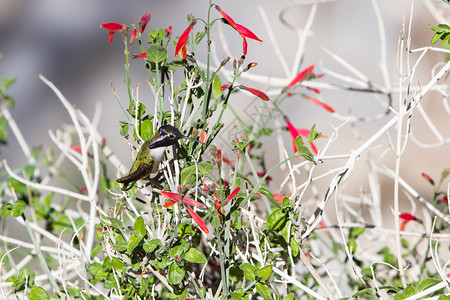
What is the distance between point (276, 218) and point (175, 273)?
0.77ft

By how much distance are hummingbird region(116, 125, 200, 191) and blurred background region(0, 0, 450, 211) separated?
3.18 metres

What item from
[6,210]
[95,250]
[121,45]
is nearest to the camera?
[6,210]

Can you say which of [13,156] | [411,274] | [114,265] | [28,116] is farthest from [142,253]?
[28,116]

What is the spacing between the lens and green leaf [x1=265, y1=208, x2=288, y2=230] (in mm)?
1122

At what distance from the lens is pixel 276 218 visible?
1.12 metres

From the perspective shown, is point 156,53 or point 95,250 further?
point 95,250

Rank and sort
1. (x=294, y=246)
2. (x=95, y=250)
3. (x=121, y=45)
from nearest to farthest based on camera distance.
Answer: (x=294, y=246) < (x=95, y=250) < (x=121, y=45)

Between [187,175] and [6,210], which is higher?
[187,175]

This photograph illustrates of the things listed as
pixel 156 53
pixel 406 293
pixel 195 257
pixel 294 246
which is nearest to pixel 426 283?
pixel 406 293

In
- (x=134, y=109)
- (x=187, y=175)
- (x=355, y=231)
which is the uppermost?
(x=134, y=109)

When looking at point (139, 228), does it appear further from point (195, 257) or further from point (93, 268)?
point (93, 268)

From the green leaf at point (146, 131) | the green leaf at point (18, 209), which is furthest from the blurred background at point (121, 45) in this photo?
the green leaf at point (146, 131)

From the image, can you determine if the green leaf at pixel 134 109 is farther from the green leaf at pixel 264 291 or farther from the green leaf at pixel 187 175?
the green leaf at pixel 264 291

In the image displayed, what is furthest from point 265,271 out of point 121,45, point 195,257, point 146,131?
point 121,45
